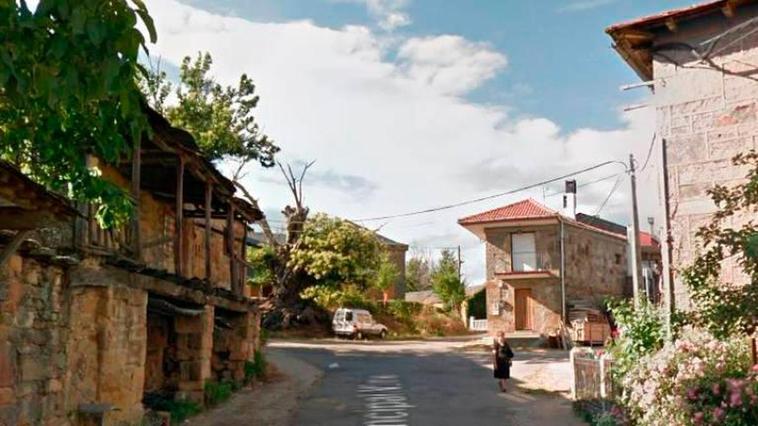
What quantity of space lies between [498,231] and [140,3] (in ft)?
105

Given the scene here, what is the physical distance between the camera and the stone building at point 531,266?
112ft

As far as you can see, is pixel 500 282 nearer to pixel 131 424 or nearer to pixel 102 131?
pixel 131 424

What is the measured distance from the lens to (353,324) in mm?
33938

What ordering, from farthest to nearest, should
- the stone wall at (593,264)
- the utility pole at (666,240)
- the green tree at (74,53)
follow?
the stone wall at (593,264) < the utility pole at (666,240) < the green tree at (74,53)

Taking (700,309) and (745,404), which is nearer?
(745,404)

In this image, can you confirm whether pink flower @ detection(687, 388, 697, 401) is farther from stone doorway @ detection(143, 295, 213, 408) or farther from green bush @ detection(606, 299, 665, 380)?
stone doorway @ detection(143, 295, 213, 408)

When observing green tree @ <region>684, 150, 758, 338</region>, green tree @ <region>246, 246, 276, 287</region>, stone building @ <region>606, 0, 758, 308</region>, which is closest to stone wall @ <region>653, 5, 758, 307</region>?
stone building @ <region>606, 0, 758, 308</region>

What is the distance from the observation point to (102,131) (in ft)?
15.5

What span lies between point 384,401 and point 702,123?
7861 mm

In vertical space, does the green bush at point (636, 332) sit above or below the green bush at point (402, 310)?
below

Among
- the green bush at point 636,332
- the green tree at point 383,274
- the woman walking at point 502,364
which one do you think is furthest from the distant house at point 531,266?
the green bush at point 636,332

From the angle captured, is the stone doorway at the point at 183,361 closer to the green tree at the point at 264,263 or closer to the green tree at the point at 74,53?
the green tree at the point at 74,53

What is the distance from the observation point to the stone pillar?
13.8 metres

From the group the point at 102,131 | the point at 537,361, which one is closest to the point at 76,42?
the point at 102,131
